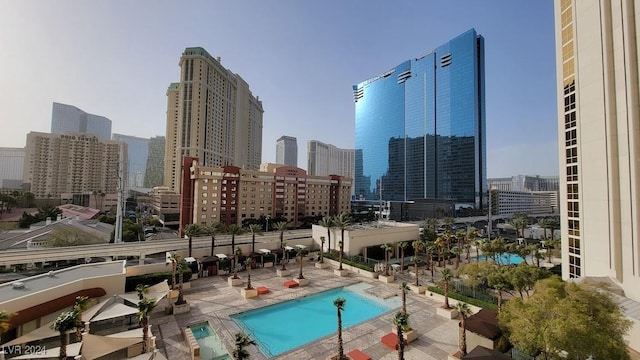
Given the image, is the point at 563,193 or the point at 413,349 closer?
the point at 413,349

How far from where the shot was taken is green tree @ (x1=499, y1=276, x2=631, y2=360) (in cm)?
1138

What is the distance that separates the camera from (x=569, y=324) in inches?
457

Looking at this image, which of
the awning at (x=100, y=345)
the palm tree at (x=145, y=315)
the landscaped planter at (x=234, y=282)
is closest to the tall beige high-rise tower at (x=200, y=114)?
the landscaped planter at (x=234, y=282)

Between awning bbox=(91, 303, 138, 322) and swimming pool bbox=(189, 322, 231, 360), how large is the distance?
488 cm

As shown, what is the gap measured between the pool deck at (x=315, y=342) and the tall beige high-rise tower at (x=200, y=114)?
205 feet

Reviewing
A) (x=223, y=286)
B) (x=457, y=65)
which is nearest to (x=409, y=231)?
(x=223, y=286)

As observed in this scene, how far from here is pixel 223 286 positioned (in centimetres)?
3088

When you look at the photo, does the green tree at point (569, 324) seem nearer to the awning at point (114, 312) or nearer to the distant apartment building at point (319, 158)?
the awning at point (114, 312)

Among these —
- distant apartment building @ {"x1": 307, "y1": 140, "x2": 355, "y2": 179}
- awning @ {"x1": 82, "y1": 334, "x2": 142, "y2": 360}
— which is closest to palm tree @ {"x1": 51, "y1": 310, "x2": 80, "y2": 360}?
awning @ {"x1": 82, "y1": 334, "x2": 142, "y2": 360}

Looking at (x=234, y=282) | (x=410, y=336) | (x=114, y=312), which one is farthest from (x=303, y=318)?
(x=114, y=312)

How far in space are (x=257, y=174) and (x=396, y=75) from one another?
92.9 m

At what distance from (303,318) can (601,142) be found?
93.9 feet

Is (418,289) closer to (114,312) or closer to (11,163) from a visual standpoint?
(114,312)

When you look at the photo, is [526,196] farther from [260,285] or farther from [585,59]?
[260,285]
